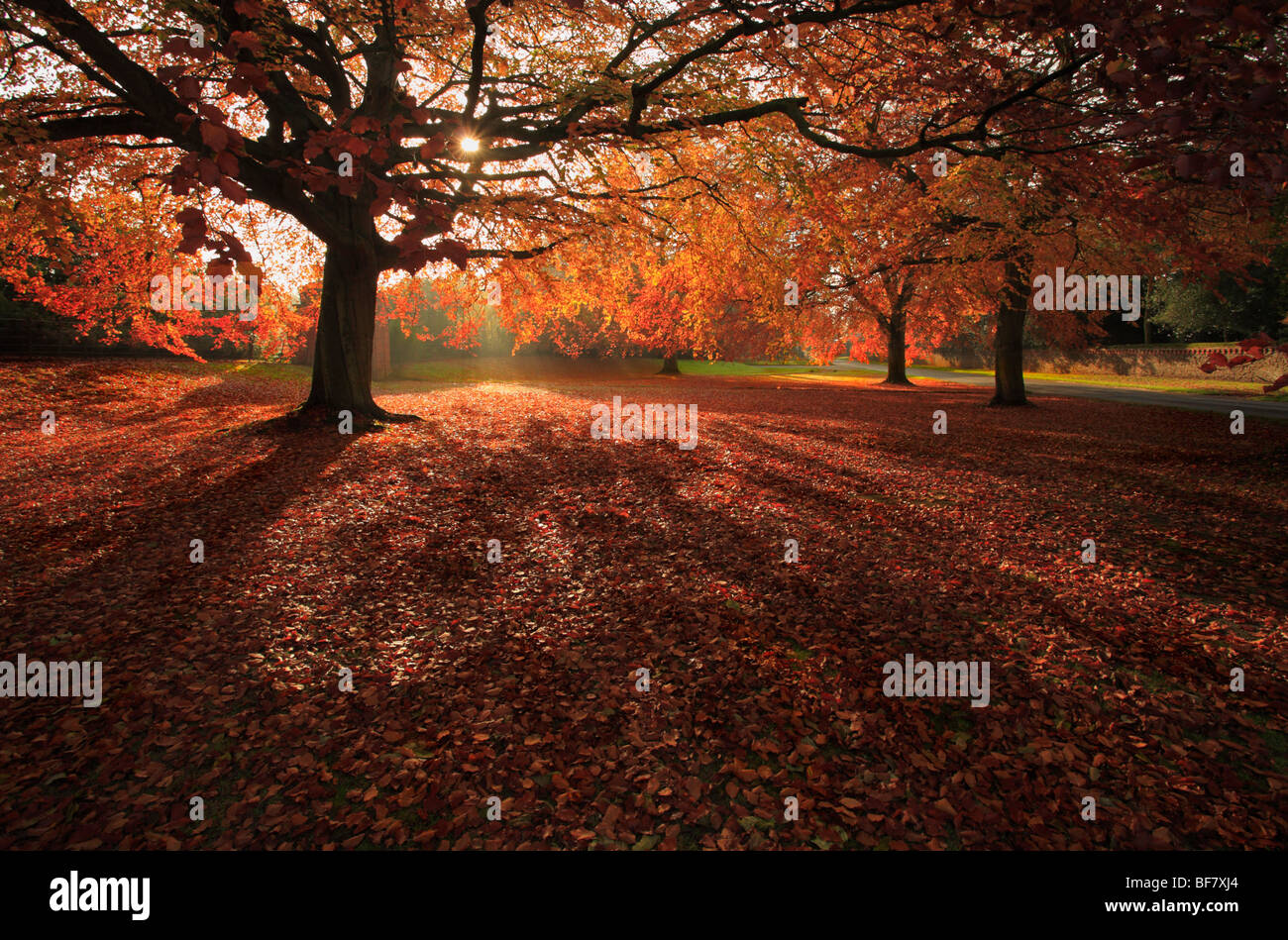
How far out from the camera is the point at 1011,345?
20.5 m

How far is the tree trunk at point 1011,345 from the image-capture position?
19953 mm

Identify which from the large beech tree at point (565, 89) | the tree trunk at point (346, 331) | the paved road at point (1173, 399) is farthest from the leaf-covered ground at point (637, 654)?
the paved road at point (1173, 399)

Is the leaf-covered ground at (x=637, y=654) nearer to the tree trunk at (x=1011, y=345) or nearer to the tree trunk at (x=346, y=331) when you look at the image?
the tree trunk at (x=346, y=331)

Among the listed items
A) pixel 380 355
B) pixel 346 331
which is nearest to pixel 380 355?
pixel 380 355

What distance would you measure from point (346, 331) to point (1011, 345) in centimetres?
2025

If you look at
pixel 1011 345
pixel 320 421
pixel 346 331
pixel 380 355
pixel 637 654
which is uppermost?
pixel 380 355

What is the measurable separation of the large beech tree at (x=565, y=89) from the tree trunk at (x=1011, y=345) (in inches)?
395

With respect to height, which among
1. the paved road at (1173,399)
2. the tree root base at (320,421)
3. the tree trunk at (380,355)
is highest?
the tree trunk at (380,355)

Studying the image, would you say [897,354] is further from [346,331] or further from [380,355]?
[346,331]

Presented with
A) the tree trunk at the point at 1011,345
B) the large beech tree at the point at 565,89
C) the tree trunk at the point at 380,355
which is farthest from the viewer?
the tree trunk at the point at 380,355

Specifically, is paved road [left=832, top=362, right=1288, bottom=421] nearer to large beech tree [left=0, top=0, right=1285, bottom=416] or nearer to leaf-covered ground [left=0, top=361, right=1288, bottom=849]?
leaf-covered ground [left=0, top=361, right=1288, bottom=849]
